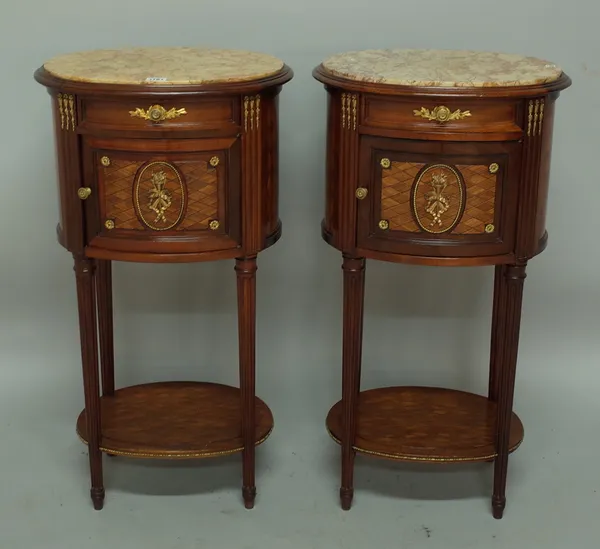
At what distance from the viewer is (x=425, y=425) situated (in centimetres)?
353

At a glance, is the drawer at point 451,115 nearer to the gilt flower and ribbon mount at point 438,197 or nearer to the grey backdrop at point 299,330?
the gilt flower and ribbon mount at point 438,197

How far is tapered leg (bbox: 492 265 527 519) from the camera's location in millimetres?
3135

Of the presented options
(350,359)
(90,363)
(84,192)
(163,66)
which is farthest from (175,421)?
(163,66)

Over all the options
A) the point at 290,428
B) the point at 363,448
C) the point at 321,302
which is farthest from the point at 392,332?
the point at 363,448

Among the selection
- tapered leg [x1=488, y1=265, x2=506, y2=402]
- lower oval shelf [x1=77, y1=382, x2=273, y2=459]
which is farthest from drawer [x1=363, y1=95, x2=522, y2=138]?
lower oval shelf [x1=77, y1=382, x2=273, y2=459]

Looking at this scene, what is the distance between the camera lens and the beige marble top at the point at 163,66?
9.42 feet

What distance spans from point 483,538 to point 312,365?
44.7 inches

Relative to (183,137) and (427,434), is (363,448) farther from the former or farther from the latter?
(183,137)

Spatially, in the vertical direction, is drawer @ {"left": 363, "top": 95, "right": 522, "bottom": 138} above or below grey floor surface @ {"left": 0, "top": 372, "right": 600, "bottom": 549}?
above

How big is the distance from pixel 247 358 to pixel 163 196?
1.91 feet

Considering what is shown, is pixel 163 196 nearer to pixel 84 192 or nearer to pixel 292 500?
pixel 84 192

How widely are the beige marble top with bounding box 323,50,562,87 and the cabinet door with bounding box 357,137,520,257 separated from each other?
0.17 m

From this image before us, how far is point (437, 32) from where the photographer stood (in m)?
3.79

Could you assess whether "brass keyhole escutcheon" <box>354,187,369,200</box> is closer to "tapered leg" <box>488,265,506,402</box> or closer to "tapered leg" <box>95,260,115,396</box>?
"tapered leg" <box>488,265,506,402</box>
